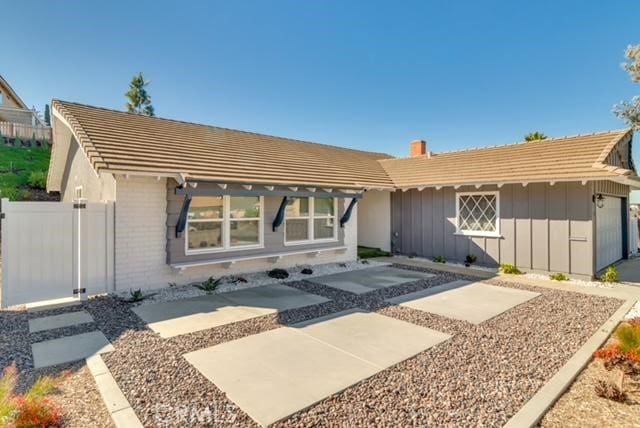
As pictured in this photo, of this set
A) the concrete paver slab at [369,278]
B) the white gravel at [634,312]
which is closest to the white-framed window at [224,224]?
the concrete paver slab at [369,278]

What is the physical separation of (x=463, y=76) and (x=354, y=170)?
895 centimetres

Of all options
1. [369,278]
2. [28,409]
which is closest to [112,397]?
[28,409]

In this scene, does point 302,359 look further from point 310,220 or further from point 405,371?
point 310,220

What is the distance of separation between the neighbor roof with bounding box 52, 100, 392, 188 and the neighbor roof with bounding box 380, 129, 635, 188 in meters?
1.89

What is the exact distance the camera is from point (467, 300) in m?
7.70

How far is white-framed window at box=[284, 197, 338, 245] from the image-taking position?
11.0 meters

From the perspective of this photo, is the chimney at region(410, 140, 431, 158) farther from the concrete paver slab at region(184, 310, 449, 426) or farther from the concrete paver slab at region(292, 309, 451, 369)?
the concrete paver slab at region(184, 310, 449, 426)

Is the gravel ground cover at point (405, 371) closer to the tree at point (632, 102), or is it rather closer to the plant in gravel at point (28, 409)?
the plant in gravel at point (28, 409)

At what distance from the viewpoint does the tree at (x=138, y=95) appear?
4222cm

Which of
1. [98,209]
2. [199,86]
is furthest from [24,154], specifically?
[98,209]

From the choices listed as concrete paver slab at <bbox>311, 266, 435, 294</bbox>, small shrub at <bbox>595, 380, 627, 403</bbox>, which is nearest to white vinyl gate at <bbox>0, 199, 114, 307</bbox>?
concrete paver slab at <bbox>311, 266, 435, 294</bbox>

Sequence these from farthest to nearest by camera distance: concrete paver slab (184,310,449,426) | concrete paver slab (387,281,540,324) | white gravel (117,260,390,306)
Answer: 1. white gravel (117,260,390,306)
2. concrete paver slab (387,281,540,324)
3. concrete paver slab (184,310,449,426)

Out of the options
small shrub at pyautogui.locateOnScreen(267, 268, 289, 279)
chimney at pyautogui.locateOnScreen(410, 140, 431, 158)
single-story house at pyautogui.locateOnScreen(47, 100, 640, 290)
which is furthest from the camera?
chimney at pyautogui.locateOnScreen(410, 140, 431, 158)

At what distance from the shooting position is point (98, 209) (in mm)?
7477
